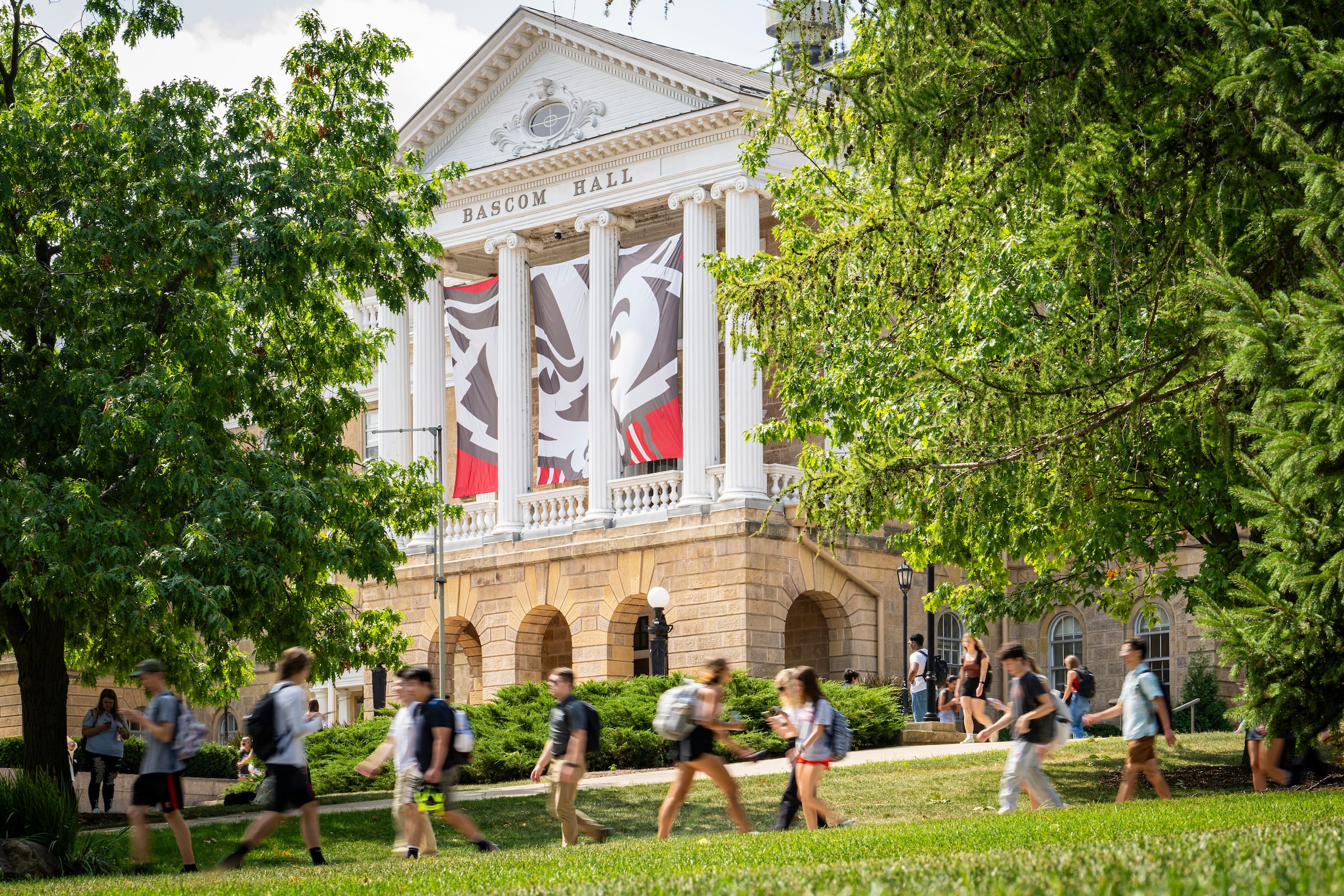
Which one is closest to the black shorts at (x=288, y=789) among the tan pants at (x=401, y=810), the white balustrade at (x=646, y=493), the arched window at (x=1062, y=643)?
the tan pants at (x=401, y=810)

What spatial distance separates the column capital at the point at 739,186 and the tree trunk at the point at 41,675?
1915cm

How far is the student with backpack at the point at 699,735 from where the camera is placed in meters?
12.8

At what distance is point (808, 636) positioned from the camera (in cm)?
3678

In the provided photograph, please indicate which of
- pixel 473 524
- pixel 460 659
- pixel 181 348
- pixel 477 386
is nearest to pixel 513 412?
pixel 477 386

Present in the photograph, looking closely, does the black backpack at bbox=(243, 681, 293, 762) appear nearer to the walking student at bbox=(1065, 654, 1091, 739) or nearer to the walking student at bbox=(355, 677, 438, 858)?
the walking student at bbox=(355, 677, 438, 858)

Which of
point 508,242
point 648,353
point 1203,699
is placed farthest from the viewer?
point 508,242

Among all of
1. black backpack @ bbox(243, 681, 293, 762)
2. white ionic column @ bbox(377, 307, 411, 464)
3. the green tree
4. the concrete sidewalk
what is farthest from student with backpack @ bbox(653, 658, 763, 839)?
white ionic column @ bbox(377, 307, 411, 464)

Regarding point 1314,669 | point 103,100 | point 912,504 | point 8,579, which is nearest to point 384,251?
point 103,100

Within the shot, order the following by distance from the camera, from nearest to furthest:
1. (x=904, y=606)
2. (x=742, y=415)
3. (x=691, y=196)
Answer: (x=904, y=606) → (x=742, y=415) → (x=691, y=196)

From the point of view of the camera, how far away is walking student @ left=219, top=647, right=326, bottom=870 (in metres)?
12.3

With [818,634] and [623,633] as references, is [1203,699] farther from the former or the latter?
[623,633]

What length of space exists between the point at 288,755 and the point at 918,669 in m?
17.2

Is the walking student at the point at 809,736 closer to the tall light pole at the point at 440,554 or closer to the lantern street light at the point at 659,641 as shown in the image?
the lantern street light at the point at 659,641

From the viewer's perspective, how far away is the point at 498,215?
39.0m
